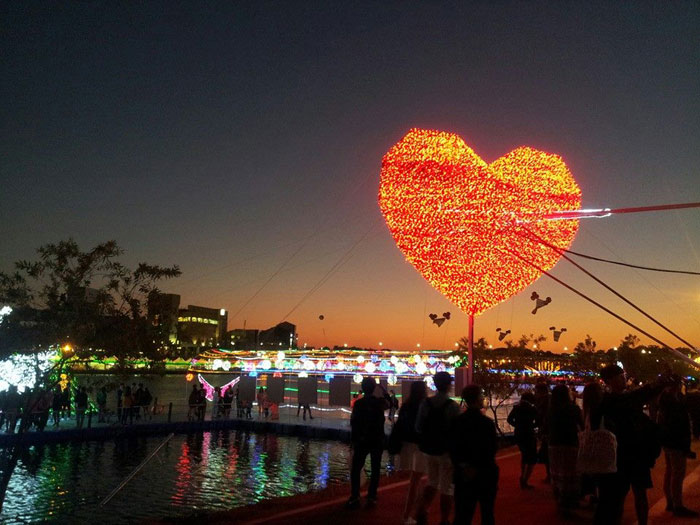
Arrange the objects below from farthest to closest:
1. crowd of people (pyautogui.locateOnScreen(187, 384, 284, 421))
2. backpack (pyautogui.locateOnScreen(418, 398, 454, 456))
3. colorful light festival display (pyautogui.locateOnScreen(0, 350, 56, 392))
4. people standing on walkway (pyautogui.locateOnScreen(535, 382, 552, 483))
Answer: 1. crowd of people (pyautogui.locateOnScreen(187, 384, 284, 421))
2. people standing on walkway (pyautogui.locateOnScreen(535, 382, 552, 483))
3. colorful light festival display (pyautogui.locateOnScreen(0, 350, 56, 392))
4. backpack (pyautogui.locateOnScreen(418, 398, 454, 456))

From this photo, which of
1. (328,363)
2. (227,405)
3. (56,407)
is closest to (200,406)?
(227,405)

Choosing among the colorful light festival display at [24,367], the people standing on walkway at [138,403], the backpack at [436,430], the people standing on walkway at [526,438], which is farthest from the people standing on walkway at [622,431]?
the people standing on walkway at [138,403]

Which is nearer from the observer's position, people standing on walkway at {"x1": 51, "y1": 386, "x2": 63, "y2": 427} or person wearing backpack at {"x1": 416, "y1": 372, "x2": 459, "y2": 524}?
person wearing backpack at {"x1": 416, "y1": 372, "x2": 459, "y2": 524}

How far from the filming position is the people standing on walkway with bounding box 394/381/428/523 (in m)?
6.59

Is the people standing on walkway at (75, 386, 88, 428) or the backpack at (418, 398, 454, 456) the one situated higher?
the backpack at (418, 398, 454, 456)

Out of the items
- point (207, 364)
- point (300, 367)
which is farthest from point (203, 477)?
point (300, 367)

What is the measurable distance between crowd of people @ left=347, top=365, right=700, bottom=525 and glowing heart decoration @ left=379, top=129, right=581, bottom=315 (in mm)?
6501

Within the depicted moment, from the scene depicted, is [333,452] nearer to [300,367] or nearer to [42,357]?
[42,357]

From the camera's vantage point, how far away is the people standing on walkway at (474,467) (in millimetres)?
5078

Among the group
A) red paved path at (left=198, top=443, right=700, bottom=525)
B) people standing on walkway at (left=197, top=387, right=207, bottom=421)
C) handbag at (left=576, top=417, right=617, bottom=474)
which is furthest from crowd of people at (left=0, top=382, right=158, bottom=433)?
handbag at (left=576, top=417, right=617, bottom=474)

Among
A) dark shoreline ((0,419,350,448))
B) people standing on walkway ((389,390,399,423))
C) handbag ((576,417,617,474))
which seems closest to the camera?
handbag ((576,417,617,474))

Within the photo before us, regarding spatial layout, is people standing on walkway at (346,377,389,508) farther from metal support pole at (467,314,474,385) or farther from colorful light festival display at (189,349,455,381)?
colorful light festival display at (189,349,455,381)

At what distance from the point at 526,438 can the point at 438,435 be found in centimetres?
366

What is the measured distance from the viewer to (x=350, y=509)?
25.0 feet
